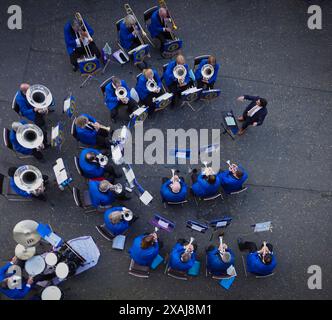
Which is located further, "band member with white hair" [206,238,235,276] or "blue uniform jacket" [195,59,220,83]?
"blue uniform jacket" [195,59,220,83]

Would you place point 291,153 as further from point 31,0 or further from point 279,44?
point 31,0

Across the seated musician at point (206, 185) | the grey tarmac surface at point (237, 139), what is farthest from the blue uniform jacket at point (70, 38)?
the seated musician at point (206, 185)

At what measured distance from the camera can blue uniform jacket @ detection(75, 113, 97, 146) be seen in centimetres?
905

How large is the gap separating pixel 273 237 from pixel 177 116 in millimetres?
3997

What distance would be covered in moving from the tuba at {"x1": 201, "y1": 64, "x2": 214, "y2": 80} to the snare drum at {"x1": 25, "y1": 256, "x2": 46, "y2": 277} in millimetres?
5770

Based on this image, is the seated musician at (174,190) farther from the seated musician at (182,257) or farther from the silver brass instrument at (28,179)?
the silver brass instrument at (28,179)

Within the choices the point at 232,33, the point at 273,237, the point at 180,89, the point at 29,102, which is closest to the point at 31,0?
the point at 29,102

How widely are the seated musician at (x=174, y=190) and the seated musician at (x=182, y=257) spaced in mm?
1028

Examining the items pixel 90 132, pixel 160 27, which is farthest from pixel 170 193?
pixel 160 27

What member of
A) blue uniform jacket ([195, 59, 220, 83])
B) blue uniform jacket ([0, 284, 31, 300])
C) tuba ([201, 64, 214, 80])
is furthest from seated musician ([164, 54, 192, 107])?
blue uniform jacket ([0, 284, 31, 300])

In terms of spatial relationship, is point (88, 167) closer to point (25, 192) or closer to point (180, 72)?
point (25, 192)

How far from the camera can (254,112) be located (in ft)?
31.8

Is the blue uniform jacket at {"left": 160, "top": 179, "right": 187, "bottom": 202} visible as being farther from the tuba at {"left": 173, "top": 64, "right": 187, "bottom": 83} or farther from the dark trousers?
the dark trousers

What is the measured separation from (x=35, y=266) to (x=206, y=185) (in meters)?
4.11
